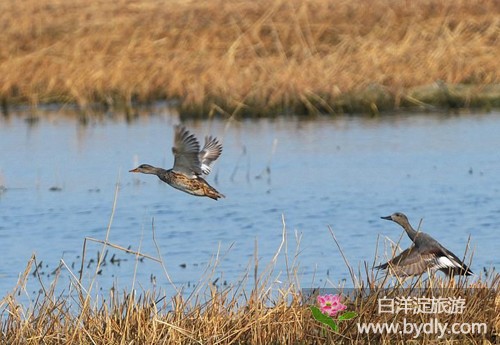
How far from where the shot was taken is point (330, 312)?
6895 mm

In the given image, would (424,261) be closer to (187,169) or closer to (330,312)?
(330,312)

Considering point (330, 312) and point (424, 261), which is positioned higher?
point (424, 261)

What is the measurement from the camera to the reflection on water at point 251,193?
40.2 ft

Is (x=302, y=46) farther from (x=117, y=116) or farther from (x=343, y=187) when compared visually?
(x=343, y=187)

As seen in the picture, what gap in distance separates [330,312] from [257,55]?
62.3ft

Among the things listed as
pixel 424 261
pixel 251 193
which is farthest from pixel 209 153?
pixel 251 193

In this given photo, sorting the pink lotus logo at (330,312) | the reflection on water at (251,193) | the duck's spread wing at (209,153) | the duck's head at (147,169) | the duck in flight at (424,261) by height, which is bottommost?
the reflection on water at (251,193)

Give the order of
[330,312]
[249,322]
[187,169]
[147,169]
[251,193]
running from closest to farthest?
[330,312] < [249,322] < [187,169] < [147,169] < [251,193]

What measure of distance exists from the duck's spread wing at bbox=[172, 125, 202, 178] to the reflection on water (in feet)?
4.09

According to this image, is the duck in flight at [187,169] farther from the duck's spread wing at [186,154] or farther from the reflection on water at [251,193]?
the reflection on water at [251,193]

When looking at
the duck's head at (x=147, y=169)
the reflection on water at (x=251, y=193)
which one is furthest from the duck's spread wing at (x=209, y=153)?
the reflection on water at (x=251, y=193)

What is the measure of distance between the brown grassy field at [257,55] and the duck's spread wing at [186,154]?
12.2 meters

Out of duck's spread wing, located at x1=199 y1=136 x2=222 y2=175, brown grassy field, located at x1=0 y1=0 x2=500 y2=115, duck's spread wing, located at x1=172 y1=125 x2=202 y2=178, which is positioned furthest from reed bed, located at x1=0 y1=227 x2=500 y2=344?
brown grassy field, located at x1=0 y1=0 x2=500 y2=115

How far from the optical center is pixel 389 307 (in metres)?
7.12
